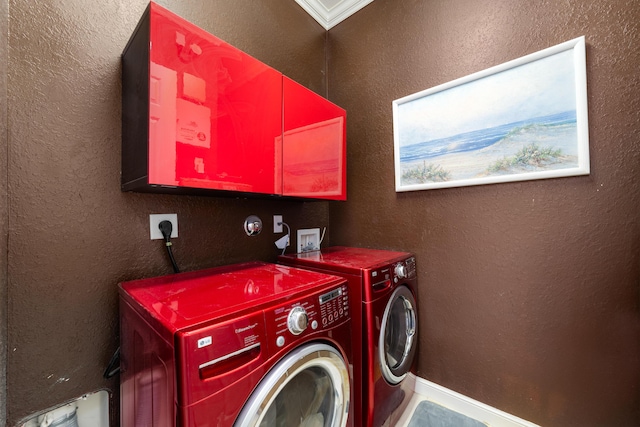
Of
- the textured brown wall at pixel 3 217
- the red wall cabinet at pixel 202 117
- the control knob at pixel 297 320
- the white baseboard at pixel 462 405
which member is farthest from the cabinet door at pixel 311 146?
the white baseboard at pixel 462 405

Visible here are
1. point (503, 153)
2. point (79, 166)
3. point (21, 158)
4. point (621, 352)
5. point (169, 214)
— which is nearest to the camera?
point (21, 158)

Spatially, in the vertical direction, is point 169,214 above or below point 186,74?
below

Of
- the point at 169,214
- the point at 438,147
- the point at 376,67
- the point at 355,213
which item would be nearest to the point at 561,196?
the point at 438,147

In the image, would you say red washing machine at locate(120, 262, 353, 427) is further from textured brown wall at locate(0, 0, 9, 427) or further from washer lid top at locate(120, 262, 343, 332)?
textured brown wall at locate(0, 0, 9, 427)

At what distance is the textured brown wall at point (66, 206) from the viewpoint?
0.90 metres

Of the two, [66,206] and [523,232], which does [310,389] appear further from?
[523,232]

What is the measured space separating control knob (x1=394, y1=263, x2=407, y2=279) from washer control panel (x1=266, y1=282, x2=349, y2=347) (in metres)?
0.50

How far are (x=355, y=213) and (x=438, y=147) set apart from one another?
771mm

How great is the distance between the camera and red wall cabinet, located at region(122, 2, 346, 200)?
0.89 m

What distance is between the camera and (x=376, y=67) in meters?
1.95

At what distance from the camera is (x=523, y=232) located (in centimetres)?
137

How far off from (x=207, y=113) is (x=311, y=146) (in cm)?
A: 63

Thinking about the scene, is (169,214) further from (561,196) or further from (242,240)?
(561,196)

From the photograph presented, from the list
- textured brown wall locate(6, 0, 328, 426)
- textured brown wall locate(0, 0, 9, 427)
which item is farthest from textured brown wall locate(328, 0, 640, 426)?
textured brown wall locate(0, 0, 9, 427)
